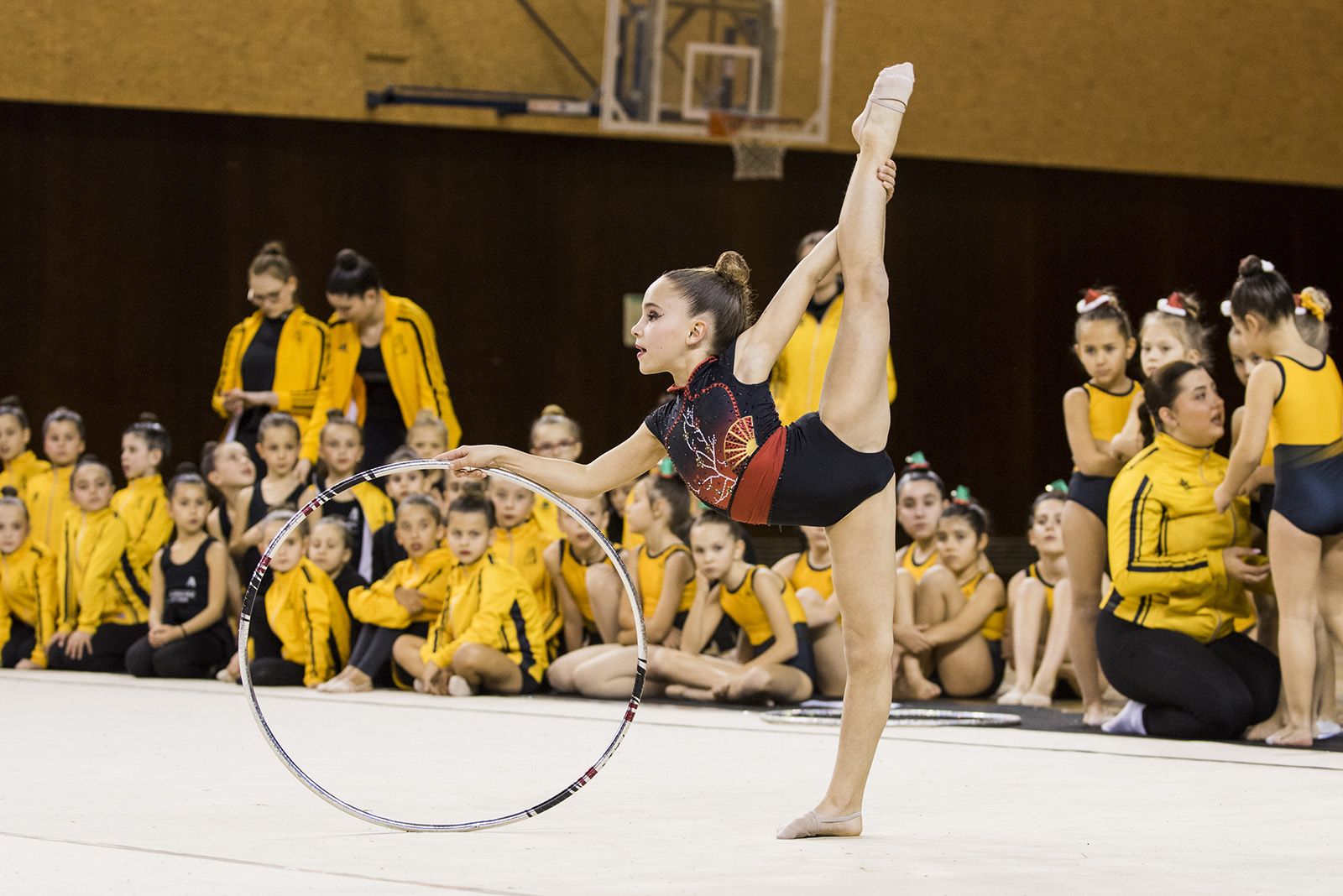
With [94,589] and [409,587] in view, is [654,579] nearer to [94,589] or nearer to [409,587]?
[409,587]

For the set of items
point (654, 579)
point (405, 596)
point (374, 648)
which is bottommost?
point (374, 648)

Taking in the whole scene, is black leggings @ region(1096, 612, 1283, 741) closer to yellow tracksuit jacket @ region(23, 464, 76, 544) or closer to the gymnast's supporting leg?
the gymnast's supporting leg

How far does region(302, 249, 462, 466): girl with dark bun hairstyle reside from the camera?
780 cm

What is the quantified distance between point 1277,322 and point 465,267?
310 inches

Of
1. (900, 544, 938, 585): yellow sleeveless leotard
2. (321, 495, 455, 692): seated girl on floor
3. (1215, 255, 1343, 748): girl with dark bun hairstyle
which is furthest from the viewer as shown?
(900, 544, 938, 585): yellow sleeveless leotard

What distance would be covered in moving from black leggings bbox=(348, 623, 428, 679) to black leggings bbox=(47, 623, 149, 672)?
1.32 meters

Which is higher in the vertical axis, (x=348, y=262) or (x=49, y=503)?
(x=348, y=262)

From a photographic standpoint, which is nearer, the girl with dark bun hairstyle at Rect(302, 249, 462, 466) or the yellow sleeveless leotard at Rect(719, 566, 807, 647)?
the yellow sleeveless leotard at Rect(719, 566, 807, 647)

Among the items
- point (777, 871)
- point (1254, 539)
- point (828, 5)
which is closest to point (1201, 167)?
point (828, 5)

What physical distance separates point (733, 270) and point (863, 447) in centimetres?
51

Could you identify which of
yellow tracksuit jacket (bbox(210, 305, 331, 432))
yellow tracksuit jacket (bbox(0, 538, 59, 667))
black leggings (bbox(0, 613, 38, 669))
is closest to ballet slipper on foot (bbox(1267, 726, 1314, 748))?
yellow tracksuit jacket (bbox(210, 305, 331, 432))

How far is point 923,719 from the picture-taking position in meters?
5.73

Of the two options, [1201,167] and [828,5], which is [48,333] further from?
[1201,167]

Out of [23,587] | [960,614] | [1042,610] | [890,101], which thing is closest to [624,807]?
[890,101]
